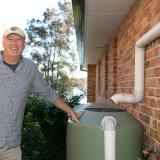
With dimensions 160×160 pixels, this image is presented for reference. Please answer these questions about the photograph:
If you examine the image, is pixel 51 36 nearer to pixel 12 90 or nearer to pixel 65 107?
pixel 65 107

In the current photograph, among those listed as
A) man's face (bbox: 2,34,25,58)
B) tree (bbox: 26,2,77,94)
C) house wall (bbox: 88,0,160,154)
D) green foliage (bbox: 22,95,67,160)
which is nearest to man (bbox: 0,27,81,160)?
man's face (bbox: 2,34,25,58)

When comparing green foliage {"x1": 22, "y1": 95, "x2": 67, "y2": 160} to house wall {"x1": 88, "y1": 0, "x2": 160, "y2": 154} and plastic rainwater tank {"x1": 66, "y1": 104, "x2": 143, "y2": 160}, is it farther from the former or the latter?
plastic rainwater tank {"x1": 66, "y1": 104, "x2": 143, "y2": 160}

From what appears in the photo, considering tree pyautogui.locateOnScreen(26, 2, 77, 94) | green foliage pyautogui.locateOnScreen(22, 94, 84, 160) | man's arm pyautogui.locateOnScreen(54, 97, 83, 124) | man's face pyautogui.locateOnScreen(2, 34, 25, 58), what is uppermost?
tree pyautogui.locateOnScreen(26, 2, 77, 94)

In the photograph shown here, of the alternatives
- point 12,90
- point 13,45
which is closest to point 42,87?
point 12,90

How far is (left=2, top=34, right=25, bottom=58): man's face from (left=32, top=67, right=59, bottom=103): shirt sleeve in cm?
34

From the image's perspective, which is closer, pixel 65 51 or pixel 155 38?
pixel 155 38

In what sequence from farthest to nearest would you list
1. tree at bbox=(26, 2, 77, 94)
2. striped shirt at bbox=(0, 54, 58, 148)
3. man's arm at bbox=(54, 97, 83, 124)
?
tree at bbox=(26, 2, 77, 94) < man's arm at bbox=(54, 97, 83, 124) < striped shirt at bbox=(0, 54, 58, 148)

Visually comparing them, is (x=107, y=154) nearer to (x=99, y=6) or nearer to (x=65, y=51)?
(x=99, y=6)

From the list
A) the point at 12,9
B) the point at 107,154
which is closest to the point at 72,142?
the point at 107,154

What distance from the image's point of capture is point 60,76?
16906 millimetres

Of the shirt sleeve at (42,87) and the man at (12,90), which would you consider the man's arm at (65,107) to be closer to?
the shirt sleeve at (42,87)

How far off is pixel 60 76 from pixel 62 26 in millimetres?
2055

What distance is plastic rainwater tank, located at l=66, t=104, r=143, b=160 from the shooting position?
3.87 meters

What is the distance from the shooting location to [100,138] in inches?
151
